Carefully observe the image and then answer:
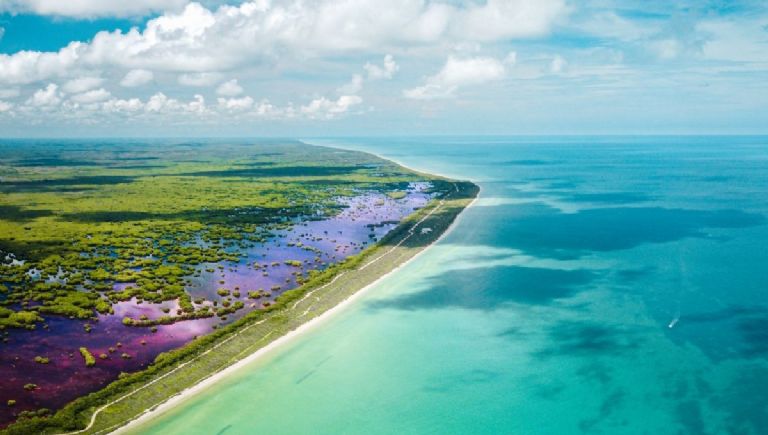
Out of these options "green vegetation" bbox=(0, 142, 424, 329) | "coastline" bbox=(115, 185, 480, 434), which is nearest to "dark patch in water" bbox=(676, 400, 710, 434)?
"coastline" bbox=(115, 185, 480, 434)

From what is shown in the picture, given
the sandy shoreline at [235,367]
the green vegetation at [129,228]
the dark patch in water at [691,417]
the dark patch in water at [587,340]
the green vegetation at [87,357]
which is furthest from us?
the green vegetation at [129,228]

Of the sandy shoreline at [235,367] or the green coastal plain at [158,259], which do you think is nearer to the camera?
the sandy shoreline at [235,367]

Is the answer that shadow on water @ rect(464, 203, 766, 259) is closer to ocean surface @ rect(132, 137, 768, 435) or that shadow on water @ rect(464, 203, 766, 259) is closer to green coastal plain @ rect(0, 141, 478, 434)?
ocean surface @ rect(132, 137, 768, 435)

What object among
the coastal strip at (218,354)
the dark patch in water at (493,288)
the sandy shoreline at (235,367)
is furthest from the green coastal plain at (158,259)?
the dark patch in water at (493,288)

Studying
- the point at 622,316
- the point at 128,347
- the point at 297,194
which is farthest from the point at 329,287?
the point at 297,194

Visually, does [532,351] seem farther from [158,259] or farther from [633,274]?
[158,259]

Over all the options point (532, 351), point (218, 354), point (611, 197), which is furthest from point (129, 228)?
point (611, 197)

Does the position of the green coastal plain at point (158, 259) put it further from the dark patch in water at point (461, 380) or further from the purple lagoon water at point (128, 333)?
the dark patch in water at point (461, 380)
